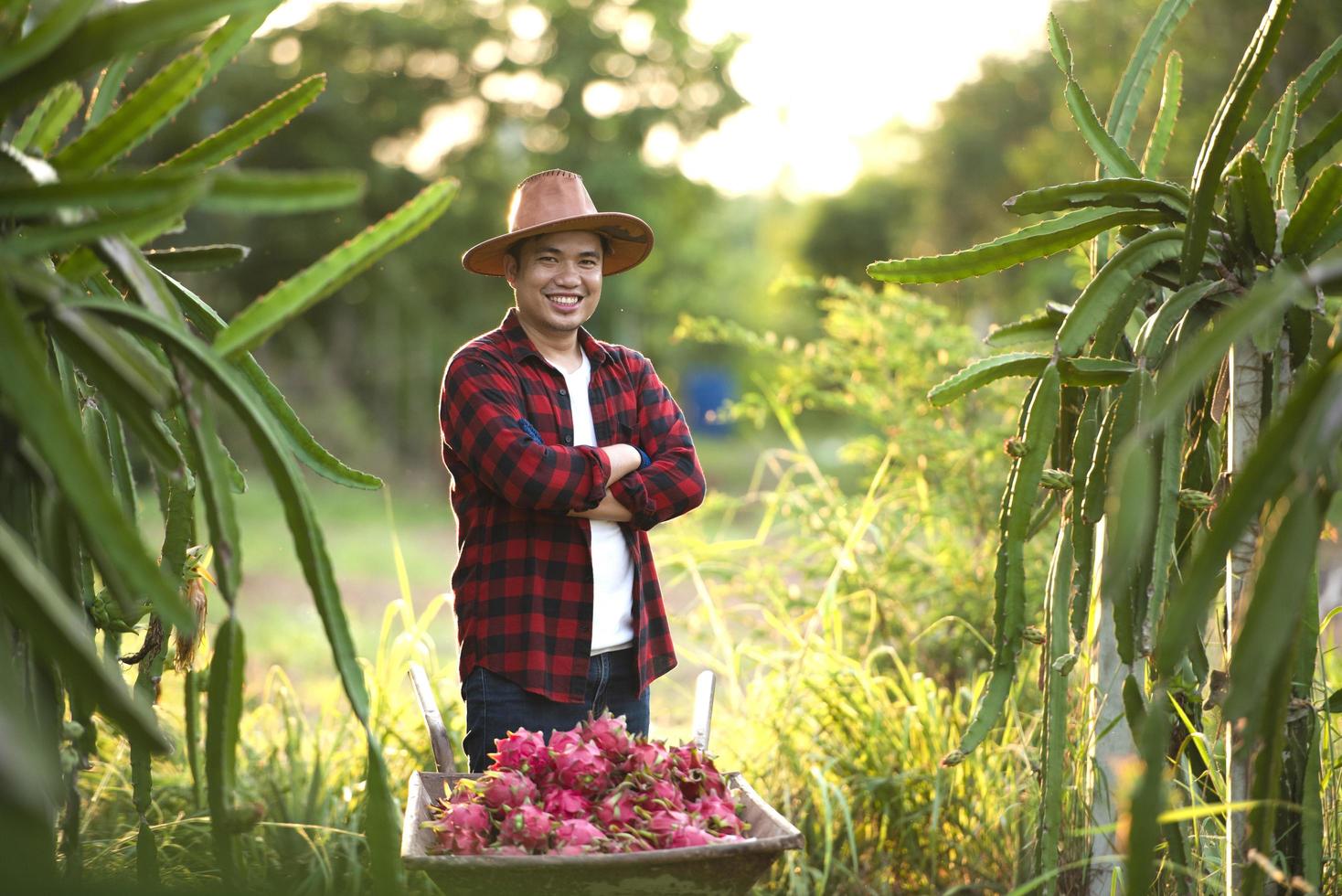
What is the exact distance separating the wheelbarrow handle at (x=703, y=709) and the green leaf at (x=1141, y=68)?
1.34 metres

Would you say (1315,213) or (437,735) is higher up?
(1315,213)


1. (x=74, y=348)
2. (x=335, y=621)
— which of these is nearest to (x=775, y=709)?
(x=335, y=621)

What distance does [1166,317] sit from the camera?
208 centimetres

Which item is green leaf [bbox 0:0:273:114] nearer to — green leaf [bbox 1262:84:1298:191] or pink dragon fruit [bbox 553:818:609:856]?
pink dragon fruit [bbox 553:818:609:856]

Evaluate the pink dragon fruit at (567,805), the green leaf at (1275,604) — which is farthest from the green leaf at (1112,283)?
the pink dragon fruit at (567,805)

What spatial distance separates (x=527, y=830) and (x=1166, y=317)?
51.7 inches

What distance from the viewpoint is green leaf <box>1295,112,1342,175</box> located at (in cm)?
212

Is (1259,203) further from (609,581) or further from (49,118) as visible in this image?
(49,118)

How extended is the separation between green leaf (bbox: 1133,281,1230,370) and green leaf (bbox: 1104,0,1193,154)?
463 mm

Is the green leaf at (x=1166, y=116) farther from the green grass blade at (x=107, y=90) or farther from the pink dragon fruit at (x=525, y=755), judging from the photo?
the green grass blade at (x=107, y=90)

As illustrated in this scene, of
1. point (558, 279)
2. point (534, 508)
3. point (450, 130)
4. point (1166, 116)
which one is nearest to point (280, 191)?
point (534, 508)

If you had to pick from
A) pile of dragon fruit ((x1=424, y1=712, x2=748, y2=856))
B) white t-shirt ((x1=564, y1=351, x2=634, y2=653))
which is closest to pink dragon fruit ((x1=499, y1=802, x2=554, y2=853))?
pile of dragon fruit ((x1=424, y1=712, x2=748, y2=856))

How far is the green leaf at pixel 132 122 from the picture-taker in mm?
1496

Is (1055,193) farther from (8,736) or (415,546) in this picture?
(415,546)
